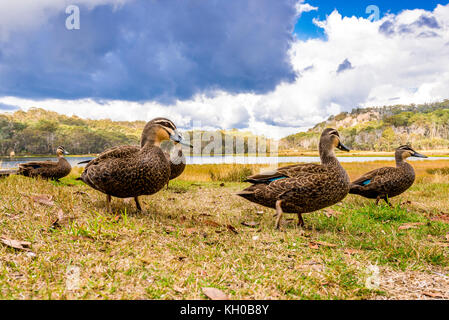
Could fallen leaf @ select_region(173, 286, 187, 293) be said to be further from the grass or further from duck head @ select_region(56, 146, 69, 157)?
duck head @ select_region(56, 146, 69, 157)

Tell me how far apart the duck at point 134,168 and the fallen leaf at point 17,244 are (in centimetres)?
141

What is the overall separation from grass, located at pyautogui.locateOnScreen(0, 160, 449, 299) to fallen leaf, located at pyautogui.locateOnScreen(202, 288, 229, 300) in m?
0.06

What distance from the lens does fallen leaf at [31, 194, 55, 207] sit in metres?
4.62

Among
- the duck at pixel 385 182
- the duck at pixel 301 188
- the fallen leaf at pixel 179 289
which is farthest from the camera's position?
the duck at pixel 385 182

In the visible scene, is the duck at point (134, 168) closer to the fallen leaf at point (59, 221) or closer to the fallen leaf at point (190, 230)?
the fallen leaf at point (59, 221)

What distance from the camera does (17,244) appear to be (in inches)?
118

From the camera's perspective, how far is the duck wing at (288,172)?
4.60m

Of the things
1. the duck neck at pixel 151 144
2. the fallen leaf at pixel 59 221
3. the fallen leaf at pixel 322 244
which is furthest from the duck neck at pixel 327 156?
the fallen leaf at pixel 59 221

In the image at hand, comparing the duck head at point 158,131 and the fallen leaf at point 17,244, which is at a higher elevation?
the duck head at point 158,131

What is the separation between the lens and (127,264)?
2.75 metres

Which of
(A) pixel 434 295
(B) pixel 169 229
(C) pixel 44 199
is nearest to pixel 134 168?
(B) pixel 169 229

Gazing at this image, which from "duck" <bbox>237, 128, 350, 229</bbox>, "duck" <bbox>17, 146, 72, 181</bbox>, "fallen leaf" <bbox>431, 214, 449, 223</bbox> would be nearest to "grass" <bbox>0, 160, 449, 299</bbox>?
"fallen leaf" <bbox>431, 214, 449, 223</bbox>
